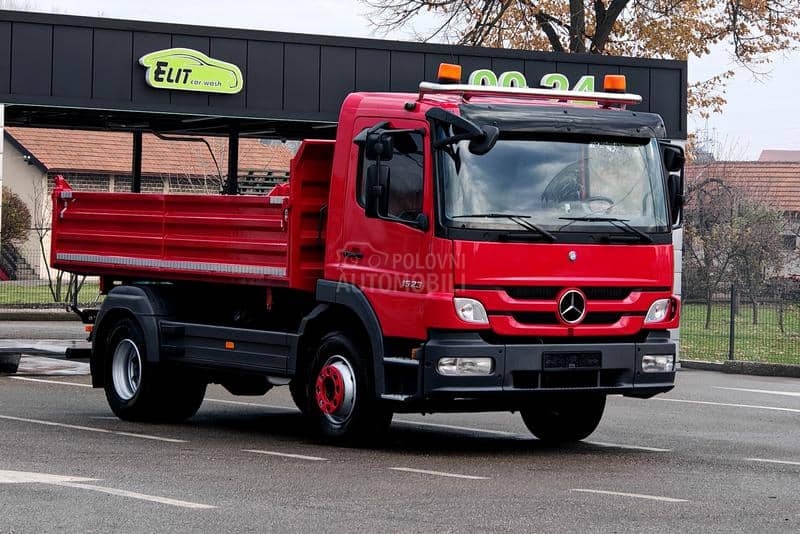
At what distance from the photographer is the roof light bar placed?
1167 cm

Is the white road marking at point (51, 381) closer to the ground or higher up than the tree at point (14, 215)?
closer to the ground

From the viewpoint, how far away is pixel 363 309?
1160cm

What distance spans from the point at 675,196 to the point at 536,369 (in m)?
1.98

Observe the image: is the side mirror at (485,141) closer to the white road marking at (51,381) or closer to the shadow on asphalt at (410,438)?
the shadow on asphalt at (410,438)

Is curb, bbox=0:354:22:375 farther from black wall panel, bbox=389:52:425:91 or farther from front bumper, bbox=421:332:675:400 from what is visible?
front bumper, bbox=421:332:675:400

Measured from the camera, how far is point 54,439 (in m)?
12.1

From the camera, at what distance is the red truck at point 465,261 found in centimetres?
1112

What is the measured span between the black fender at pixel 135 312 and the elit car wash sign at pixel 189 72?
5390 mm

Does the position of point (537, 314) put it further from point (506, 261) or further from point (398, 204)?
point (398, 204)

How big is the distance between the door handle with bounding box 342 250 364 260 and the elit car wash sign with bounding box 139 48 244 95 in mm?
8337

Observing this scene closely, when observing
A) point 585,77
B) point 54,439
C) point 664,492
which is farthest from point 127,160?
point 664,492

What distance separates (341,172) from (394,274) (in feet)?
3.69

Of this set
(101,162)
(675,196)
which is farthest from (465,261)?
(101,162)

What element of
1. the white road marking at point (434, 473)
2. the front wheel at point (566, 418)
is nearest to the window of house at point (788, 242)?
the front wheel at point (566, 418)
